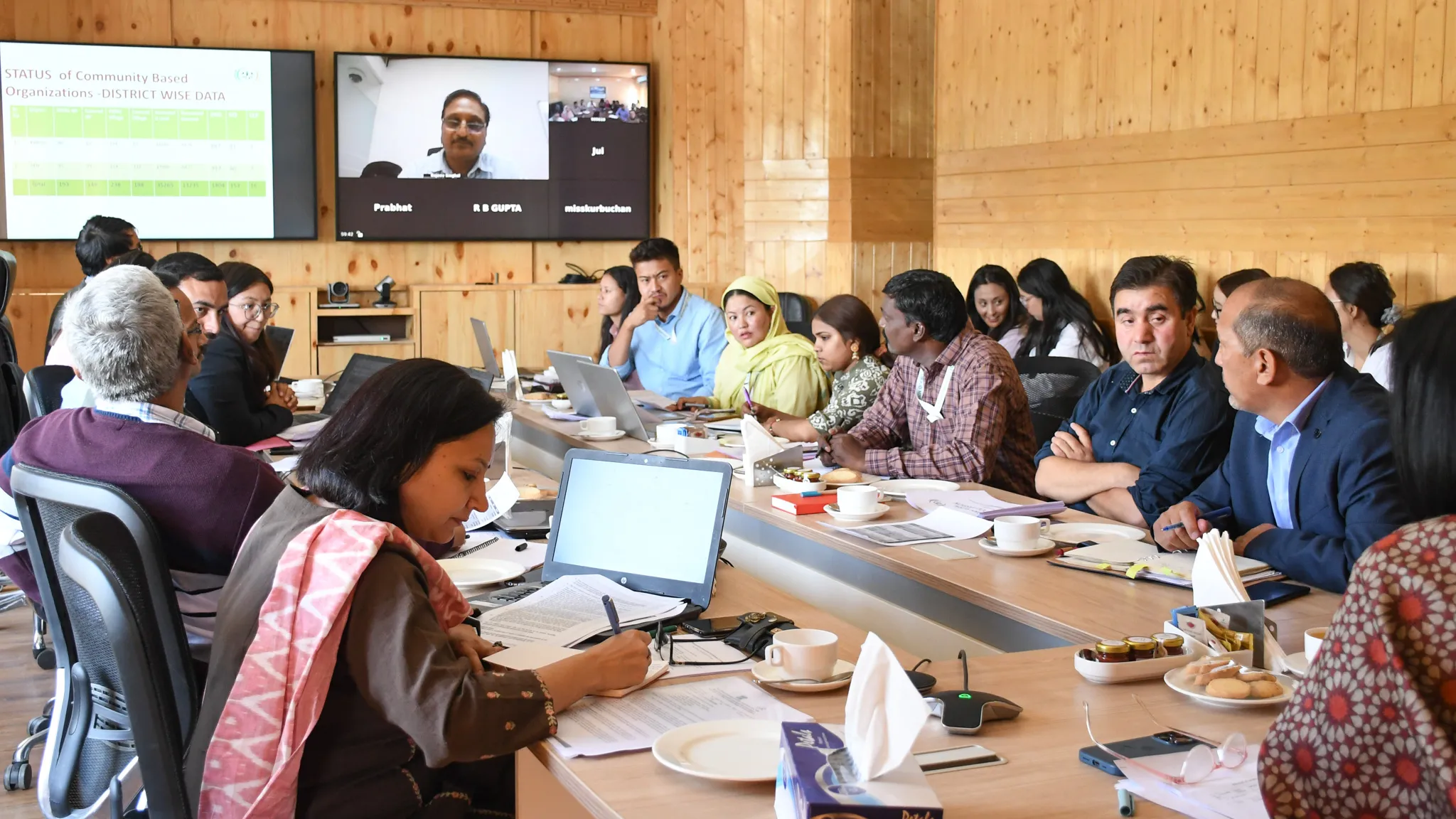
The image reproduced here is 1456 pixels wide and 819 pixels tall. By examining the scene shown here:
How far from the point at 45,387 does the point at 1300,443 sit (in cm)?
307

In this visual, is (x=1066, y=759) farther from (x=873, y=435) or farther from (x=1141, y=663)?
(x=873, y=435)

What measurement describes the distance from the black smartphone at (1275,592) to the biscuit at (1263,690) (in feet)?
1.65

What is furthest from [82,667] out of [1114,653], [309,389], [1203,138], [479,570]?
[1203,138]

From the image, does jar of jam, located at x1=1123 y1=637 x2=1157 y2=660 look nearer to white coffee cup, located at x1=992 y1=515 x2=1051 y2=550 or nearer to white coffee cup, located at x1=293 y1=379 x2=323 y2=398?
white coffee cup, located at x1=992 y1=515 x2=1051 y2=550

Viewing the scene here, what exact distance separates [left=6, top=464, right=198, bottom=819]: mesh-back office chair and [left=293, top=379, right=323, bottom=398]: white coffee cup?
9.90ft

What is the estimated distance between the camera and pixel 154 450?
2250 millimetres

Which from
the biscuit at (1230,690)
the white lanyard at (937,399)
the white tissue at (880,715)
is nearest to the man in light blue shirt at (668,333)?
the white lanyard at (937,399)

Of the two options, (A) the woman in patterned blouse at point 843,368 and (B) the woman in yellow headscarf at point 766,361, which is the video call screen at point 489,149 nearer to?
(B) the woman in yellow headscarf at point 766,361

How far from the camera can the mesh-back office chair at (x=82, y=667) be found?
191cm

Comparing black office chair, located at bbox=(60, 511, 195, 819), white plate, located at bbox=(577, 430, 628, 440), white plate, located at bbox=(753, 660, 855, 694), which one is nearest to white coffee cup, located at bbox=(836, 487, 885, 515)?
white plate, located at bbox=(753, 660, 855, 694)

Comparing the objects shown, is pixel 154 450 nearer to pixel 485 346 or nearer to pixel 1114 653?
pixel 1114 653

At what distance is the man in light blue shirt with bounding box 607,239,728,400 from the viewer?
5.88m

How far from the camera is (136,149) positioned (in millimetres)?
7887

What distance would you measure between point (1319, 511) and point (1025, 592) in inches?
24.6
